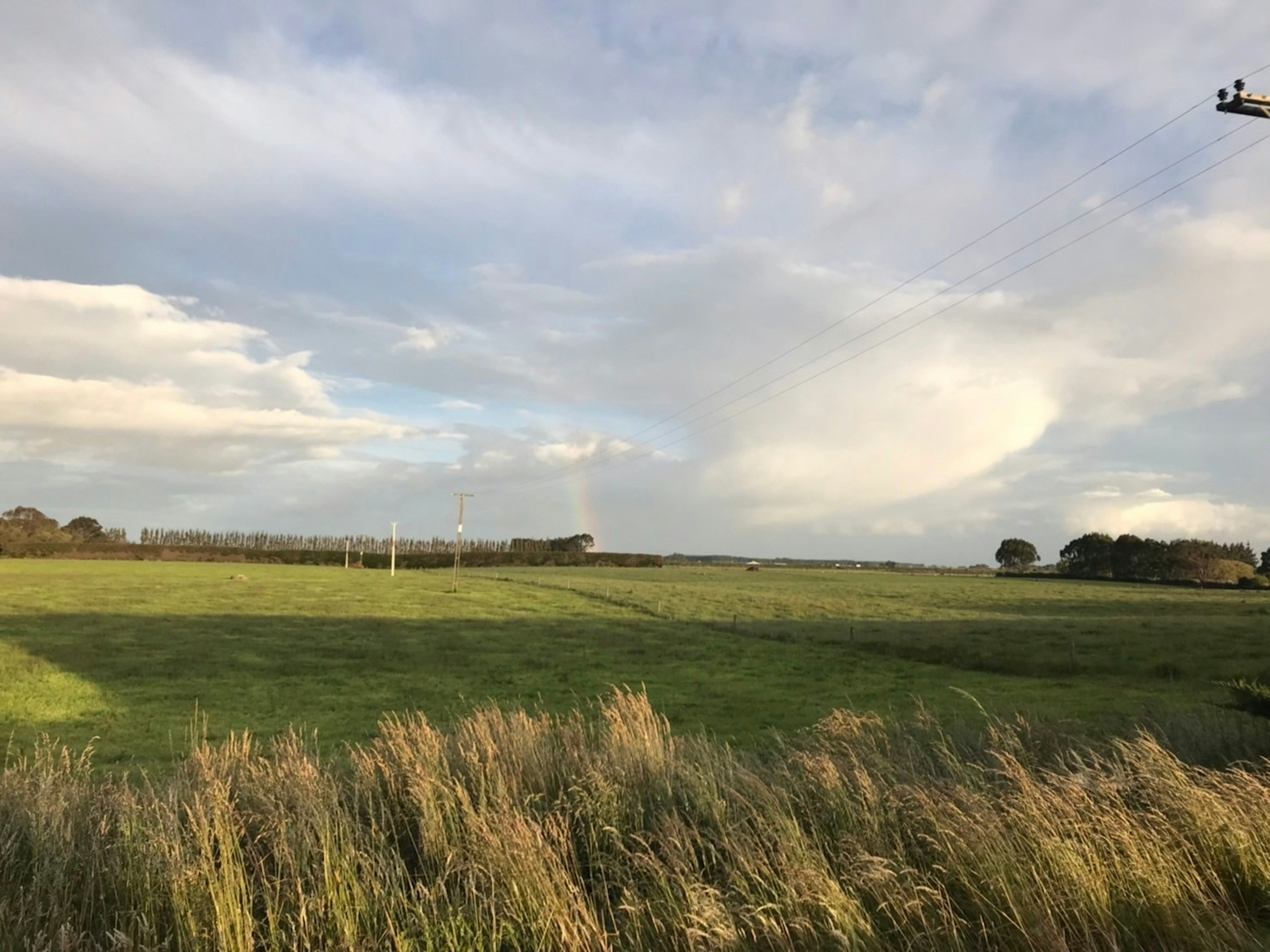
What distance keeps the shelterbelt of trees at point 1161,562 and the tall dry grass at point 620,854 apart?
12691cm

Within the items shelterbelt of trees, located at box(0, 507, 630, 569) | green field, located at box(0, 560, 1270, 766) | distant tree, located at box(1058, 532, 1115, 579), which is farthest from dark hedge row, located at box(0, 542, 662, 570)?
distant tree, located at box(1058, 532, 1115, 579)

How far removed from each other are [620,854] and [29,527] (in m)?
179

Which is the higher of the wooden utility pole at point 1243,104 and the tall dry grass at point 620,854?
the wooden utility pole at point 1243,104

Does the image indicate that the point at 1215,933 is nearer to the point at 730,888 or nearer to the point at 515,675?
the point at 730,888

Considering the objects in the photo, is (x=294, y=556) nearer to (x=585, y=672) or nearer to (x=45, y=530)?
(x=45, y=530)

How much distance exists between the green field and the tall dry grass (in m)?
3.73

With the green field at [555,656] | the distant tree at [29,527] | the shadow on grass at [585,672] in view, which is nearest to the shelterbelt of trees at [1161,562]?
the green field at [555,656]

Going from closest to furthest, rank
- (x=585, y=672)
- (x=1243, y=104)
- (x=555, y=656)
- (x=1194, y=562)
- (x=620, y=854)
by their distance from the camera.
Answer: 1. (x=620, y=854)
2. (x=1243, y=104)
3. (x=585, y=672)
4. (x=555, y=656)
5. (x=1194, y=562)

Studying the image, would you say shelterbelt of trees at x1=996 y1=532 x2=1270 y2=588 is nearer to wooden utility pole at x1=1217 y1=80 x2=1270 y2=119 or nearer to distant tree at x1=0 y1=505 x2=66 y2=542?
wooden utility pole at x1=1217 y1=80 x2=1270 y2=119

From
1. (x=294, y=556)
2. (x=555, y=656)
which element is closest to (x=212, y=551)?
(x=294, y=556)

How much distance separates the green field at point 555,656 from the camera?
2466 cm

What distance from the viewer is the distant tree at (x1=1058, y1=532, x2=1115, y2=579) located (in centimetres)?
15162

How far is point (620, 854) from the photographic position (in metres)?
7.33

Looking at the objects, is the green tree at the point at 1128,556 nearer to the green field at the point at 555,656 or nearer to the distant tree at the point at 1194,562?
the distant tree at the point at 1194,562
